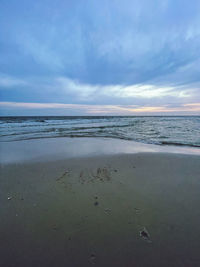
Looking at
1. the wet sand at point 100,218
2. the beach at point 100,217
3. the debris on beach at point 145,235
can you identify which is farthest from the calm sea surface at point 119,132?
the debris on beach at point 145,235

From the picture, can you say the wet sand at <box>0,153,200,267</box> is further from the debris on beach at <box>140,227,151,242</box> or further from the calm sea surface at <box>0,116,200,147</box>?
the calm sea surface at <box>0,116,200,147</box>

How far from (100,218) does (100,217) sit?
0.06 ft

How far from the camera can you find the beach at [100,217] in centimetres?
166

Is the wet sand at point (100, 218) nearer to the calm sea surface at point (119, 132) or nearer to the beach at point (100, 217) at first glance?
the beach at point (100, 217)

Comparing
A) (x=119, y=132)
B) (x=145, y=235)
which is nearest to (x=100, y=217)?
(x=145, y=235)

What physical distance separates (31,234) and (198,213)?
292cm

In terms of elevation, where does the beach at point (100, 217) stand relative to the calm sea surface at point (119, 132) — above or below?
below

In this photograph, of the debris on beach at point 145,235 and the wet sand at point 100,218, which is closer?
the wet sand at point 100,218

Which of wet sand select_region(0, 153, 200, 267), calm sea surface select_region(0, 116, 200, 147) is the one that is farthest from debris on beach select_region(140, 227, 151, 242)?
calm sea surface select_region(0, 116, 200, 147)

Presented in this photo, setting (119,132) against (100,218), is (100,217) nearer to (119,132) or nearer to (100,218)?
(100,218)

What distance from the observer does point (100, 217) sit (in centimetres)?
224

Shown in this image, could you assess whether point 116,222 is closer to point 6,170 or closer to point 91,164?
point 91,164

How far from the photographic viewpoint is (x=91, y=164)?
4762 millimetres

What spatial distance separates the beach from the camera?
166 centimetres
